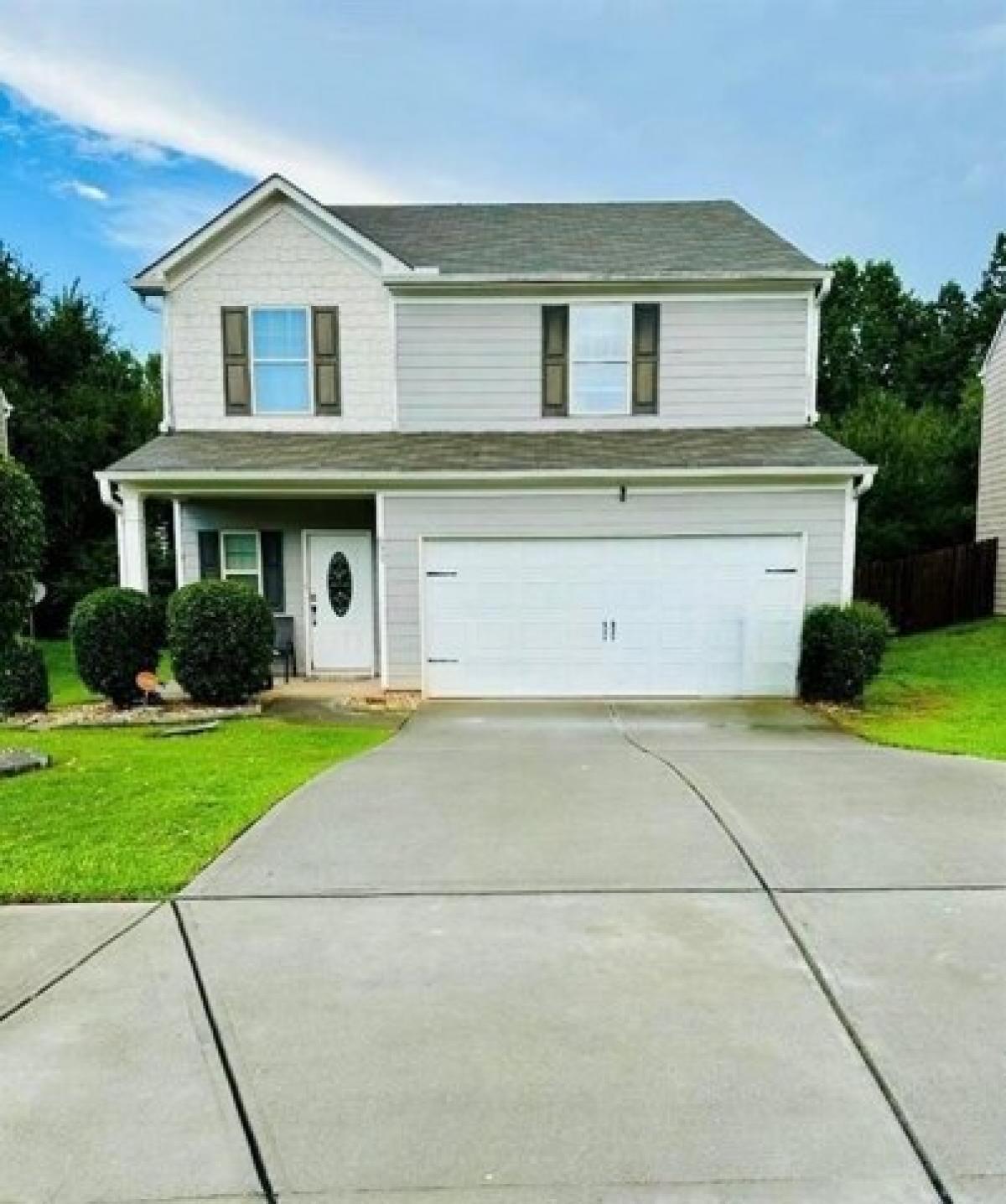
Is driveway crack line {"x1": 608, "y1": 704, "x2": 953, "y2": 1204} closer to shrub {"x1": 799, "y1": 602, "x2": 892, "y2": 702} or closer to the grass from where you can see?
shrub {"x1": 799, "y1": 602, "x2": 892, "y2": 702}

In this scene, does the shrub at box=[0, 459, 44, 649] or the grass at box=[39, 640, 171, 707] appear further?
the grass at box=[39, 640, 171, 707]

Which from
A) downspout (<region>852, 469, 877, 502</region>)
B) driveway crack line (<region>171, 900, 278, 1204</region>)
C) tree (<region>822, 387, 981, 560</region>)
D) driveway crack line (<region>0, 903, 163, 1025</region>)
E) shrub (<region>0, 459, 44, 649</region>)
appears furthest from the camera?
tree (<region>822, 387, 981, 560</region>)

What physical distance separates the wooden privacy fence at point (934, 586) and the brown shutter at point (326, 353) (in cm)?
1111

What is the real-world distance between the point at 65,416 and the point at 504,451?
1641 centimetres

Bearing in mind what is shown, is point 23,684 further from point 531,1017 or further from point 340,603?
point 531,1017

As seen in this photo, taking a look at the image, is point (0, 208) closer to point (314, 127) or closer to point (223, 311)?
point (314, 127)

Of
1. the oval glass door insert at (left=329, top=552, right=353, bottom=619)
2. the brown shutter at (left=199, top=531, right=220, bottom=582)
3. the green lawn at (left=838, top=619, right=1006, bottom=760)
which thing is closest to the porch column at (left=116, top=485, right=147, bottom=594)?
the brown shutter at (left=199, top=531, right=220, bottom=582)

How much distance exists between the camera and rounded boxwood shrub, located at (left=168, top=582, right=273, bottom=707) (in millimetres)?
9758

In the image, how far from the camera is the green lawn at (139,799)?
4492mm

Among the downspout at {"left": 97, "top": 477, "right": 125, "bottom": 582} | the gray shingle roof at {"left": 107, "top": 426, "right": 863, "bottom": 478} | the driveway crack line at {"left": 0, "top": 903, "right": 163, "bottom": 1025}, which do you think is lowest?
the driveway crack line at {"left": 0, "top": 903, "right": 163, "bottom": 1025}

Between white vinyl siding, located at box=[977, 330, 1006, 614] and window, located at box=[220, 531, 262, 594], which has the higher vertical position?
white vinyl siding, located at box=[977, 330, 1006, 614]

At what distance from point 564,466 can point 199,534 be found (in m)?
5.68

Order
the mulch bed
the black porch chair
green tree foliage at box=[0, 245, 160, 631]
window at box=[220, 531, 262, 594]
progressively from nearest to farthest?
1. the mulch bed
2. the black porch chair
3. window at box=[220, 531, 262, 594]
4. green tree foliage at box=[0, 245, 160, 631]

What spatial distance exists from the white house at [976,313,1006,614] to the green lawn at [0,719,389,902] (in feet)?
47.5
